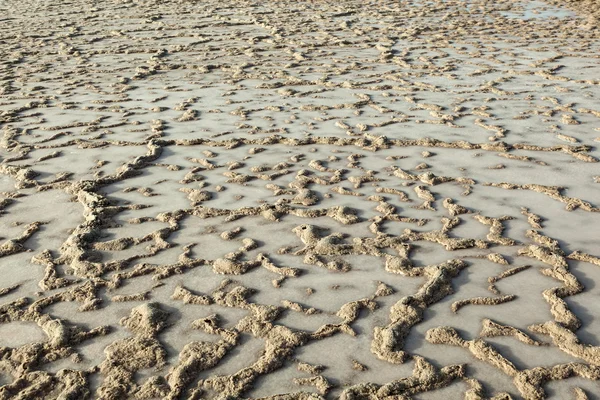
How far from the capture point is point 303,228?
260 centimetres

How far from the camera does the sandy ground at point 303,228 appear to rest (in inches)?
70.1

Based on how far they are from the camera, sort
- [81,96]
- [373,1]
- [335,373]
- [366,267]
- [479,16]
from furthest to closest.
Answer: [373,1] → [479,16] → [81,96] → [366,267] → [335,373]

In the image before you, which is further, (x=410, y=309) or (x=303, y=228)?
(x=303, y=228)

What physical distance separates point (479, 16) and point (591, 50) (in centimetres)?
231

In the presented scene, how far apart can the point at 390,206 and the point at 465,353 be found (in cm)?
111

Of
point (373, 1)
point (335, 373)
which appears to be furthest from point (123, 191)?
point (373, 1)

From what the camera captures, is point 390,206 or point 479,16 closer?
point 390,206

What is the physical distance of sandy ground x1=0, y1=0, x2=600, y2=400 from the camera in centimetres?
178

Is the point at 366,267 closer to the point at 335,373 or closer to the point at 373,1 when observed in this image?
the point at 335,373

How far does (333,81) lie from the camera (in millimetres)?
5039

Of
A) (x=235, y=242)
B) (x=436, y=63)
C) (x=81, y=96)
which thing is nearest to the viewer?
(x=235, y=242)

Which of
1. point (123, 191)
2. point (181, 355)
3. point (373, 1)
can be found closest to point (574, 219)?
point (181, 355)

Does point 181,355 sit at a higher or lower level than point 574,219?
higher

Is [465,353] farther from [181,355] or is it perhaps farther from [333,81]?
[333,81]
